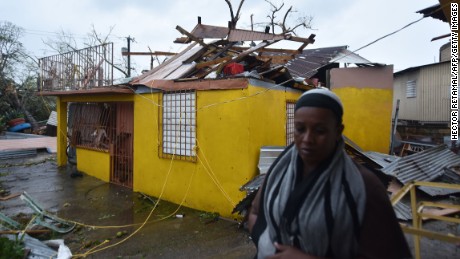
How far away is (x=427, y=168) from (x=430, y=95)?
11.3m

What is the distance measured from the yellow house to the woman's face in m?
4.29

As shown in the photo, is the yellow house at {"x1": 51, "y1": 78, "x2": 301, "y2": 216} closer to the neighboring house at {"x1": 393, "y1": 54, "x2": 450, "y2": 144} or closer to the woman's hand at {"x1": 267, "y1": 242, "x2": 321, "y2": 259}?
the woman's hand at {"x1": 267, "y1": 242, "x2": 321, "y2": 259}

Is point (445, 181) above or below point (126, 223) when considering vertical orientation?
above

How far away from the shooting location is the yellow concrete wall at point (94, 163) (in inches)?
368

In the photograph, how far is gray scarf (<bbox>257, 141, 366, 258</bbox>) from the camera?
121cm

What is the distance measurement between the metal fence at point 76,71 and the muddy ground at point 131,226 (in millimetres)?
3446

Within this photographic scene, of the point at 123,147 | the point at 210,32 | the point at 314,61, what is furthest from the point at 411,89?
the point at 123,147

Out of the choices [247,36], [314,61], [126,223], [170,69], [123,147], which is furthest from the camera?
[314,61]

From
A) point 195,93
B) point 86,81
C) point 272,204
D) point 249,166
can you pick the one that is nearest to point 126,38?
point 86,81

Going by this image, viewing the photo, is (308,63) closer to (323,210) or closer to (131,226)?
(131,226)

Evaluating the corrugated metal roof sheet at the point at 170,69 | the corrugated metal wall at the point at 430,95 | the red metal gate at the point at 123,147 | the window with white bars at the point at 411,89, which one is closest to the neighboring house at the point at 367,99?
the corrugated metal roof sheet at the point at 170,69

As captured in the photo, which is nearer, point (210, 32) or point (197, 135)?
point (197, 135)

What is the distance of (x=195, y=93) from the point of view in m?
6.48

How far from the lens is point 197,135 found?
6480 mm
